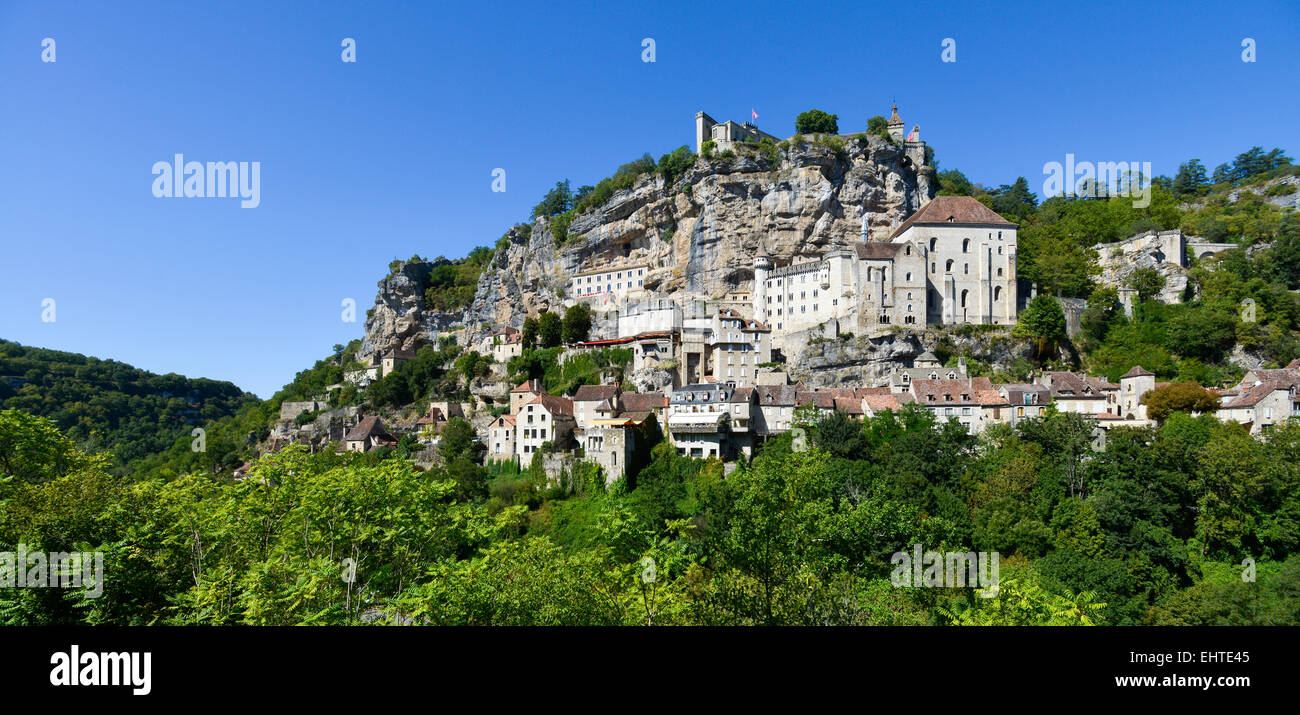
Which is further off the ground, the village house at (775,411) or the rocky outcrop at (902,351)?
the rocky outcrop at (902,351)

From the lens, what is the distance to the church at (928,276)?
5228cm

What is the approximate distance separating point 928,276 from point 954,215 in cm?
546

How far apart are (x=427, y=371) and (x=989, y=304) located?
48051 mm

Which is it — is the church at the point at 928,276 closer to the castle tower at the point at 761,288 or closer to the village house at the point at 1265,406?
the castle tower at the point at 761,288

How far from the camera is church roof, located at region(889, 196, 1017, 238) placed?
54.2 meters

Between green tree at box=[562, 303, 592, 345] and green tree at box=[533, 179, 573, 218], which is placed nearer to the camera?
green tree at box=[562, 303, 592, 345]

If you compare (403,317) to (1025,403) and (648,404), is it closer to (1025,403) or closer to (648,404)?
(648,404)

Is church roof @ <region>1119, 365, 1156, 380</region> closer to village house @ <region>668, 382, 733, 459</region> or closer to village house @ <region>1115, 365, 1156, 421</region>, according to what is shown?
village house @ <region>1115, 365, 1156, 421</region>

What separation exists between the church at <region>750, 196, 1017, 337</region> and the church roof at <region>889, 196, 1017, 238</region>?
0.07m

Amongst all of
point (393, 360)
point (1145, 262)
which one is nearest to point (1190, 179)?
point (1145, 262)

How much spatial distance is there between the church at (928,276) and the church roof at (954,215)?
0.24ft

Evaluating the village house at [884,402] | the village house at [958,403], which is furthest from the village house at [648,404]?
the village house at [958,403]

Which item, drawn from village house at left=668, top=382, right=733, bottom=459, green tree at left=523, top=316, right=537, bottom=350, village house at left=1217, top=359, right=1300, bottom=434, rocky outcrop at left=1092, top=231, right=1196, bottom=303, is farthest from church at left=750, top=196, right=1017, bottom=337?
green tree at left=523, top=316, right=537, bottom=350

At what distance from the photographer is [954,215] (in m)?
54.5
